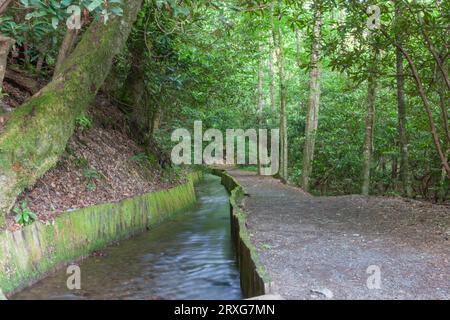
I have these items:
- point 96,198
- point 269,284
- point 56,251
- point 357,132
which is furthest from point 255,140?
point 269,284

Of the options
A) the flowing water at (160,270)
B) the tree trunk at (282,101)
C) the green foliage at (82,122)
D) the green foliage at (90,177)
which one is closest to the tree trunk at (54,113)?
the green foliage at (82,122)

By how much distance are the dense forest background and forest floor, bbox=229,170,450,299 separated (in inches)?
63.3

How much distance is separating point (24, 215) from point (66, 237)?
3.17ft

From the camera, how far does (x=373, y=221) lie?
8.30 m

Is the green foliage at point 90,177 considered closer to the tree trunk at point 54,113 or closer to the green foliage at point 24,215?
the tree trunk at point 54,113

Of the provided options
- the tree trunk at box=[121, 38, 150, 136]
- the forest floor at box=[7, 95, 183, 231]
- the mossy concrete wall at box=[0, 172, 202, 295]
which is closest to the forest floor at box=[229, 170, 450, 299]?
the mossy concrete wall at box=[0, 172, 202, 295]

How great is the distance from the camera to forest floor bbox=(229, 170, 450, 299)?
183 inches

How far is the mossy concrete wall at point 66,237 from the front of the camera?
552 centimetres

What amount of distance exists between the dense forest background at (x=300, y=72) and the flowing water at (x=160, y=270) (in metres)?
1.62

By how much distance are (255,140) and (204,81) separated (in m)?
11.1

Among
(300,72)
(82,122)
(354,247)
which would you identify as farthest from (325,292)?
(300,72)

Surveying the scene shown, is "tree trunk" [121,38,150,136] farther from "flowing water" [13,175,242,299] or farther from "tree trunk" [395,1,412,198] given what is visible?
"tree trunk" [395,1,412,198]

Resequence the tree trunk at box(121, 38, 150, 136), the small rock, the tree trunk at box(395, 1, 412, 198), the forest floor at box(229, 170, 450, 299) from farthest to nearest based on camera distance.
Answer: the tree trunk at box(121, 38, 150, 136)
the tree trunk at box(395, 1, 412, 198)
the forest floor at box(229, 170, 450, 299)
the small rock
